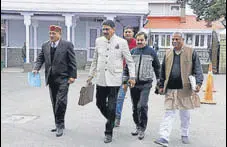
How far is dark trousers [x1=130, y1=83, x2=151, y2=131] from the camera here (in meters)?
5.71

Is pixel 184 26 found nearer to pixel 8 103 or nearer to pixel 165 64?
pixel 8 103

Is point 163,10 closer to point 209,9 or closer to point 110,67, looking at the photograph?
point 209,9

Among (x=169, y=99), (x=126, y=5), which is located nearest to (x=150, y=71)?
(x=169, y=99)

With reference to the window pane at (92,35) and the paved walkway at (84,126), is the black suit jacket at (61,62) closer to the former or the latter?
the paved walkway at (84,126)

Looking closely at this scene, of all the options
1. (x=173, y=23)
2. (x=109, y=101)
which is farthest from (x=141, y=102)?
(x=173, y=23)

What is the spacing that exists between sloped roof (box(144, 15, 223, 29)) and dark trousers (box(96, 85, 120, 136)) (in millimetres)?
26312

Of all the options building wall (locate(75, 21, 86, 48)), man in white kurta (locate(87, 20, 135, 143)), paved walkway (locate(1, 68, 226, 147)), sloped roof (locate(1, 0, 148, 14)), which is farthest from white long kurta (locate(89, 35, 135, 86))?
building wall (locate(75, 21, 86, 48))

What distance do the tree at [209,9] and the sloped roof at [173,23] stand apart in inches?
320

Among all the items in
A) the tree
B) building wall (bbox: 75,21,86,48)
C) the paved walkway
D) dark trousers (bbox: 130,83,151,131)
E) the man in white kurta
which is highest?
the tree

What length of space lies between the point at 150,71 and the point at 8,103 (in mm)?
4756

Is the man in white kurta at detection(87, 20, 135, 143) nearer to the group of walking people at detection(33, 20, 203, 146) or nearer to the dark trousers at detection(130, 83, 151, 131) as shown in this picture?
the group of walking people at detection(33, 20, 203, 146)

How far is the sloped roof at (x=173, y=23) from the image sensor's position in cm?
3179

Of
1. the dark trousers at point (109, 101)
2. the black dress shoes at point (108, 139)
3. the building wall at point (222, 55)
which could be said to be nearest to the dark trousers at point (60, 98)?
the dark trousers at point (109, 101)

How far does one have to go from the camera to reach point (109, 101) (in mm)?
5621
